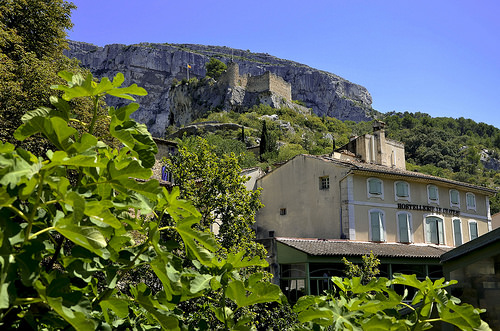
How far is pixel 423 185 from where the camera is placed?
88.0ft

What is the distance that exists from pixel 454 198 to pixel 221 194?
1955cm

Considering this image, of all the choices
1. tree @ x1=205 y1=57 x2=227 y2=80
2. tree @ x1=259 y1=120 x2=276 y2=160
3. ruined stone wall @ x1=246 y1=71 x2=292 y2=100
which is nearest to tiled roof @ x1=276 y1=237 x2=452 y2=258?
tree @ x1=259 y1=120 x2=276 y2=160

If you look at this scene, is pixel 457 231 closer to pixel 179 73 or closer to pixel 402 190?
pixel 402 190

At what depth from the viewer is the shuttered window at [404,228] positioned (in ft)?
83.3

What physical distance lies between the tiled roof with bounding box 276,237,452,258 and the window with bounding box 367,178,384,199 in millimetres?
2715

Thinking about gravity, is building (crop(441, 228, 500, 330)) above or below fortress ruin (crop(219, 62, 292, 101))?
below

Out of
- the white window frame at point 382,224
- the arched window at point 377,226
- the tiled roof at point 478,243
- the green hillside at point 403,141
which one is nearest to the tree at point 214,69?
the green hillside at point 403,141

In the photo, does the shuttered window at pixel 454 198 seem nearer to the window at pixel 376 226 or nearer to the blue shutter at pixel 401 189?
the blue shutter at pixel 401 189

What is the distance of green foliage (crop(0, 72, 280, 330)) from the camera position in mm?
1283

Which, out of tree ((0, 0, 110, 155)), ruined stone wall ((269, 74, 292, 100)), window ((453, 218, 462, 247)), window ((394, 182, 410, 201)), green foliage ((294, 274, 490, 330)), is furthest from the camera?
ruined stone wall ((269, 74, 292, 100))

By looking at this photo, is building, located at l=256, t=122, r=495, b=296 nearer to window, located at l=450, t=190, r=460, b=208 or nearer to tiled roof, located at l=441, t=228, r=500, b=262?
window, located at l=450, t=190, r=460, b=208

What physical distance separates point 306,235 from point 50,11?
16842mm

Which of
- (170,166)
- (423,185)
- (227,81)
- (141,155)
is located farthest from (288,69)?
(141,155)

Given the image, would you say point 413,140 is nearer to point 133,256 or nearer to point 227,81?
point 227,81
